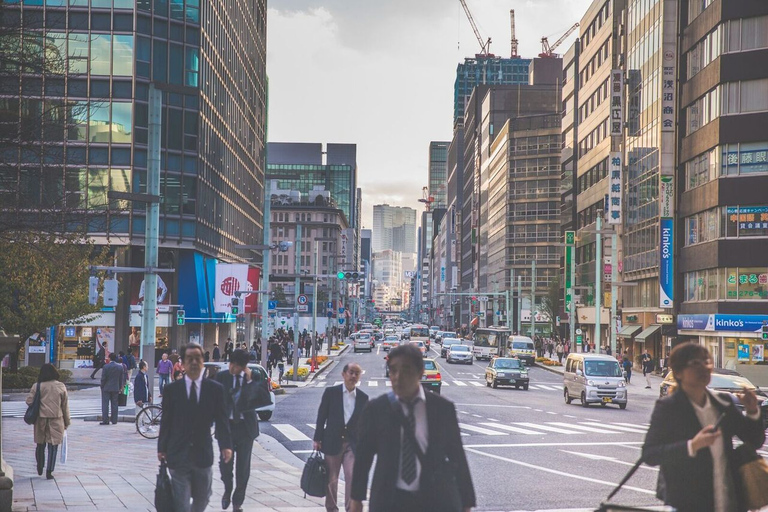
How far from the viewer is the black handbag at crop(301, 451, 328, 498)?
35.2 ft

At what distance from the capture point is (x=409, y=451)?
578 centimetres

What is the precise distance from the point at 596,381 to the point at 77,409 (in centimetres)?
1856

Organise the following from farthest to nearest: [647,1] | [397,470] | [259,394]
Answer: [647,1] → [259,394] → [397,470]

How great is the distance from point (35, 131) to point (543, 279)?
117 m

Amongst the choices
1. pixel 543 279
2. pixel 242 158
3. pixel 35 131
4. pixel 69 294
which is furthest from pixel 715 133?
pixel 543 279

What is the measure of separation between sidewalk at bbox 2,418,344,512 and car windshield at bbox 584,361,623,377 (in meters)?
17.9

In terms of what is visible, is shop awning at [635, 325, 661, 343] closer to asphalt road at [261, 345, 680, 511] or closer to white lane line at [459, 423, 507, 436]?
asphalt road at [261, 345, 680, 511]

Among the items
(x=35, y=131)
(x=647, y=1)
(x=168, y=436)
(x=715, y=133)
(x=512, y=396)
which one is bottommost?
(x=512, y=396)

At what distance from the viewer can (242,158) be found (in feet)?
284

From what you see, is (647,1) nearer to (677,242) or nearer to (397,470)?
(677,242)

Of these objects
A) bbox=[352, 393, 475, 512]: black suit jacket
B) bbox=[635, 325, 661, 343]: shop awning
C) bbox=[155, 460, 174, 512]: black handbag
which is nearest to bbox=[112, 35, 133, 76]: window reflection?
bbox=[635, 325, 661, 343]: shop awning

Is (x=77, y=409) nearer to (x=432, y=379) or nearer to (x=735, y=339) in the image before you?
(x=432, y=379)

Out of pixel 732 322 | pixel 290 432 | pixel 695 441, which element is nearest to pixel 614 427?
pixel 290 432

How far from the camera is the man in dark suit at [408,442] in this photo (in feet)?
18.8
